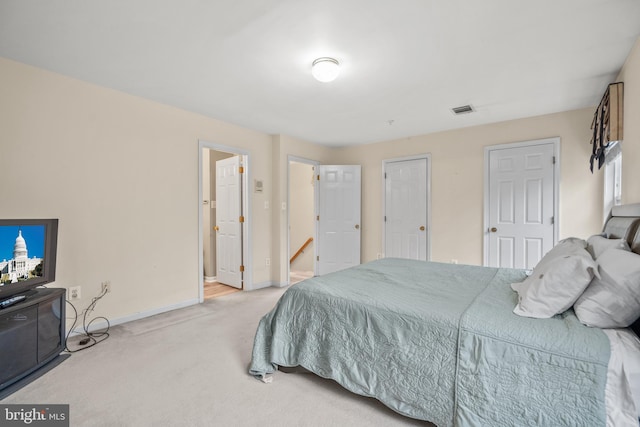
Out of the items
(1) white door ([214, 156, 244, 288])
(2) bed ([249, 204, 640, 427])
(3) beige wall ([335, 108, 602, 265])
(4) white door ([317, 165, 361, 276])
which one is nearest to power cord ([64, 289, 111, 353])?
(2) bed ([249, 204, 640, 427])

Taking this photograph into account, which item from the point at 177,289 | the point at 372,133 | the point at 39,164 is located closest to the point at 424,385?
the point at 177,289

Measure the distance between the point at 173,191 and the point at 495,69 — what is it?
11.4 ft

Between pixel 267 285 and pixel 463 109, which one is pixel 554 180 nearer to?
pixel 463 109

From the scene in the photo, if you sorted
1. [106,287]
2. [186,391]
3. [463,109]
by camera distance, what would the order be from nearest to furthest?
1. [186,391]
2. [106,287]
3. [463,109]

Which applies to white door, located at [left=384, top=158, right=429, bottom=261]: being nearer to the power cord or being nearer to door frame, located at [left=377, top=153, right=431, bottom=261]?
door frame, located at [left=377, top=153, right=431, bottom=261]

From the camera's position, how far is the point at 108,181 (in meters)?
2.88

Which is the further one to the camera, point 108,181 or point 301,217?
Result: point 301,217

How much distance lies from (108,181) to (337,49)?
8.24 ft

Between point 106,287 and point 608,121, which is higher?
point 608,121

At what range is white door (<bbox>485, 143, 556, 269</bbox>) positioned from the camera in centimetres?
356

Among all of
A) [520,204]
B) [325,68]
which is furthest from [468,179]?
[325,68]

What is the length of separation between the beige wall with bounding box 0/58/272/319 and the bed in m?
1.87

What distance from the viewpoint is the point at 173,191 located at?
3.37 meters

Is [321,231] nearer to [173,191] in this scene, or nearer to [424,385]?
[173,191]
